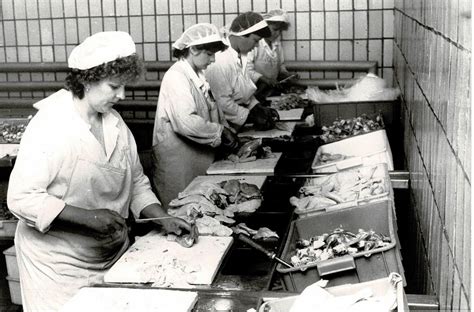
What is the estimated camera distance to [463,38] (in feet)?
6.09

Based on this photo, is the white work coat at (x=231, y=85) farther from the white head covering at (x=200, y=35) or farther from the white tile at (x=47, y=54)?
the white tile at (x=47, y=54)

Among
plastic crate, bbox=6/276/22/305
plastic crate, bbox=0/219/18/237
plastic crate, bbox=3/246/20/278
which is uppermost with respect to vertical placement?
plastic crate, bbox=0/219/18/237

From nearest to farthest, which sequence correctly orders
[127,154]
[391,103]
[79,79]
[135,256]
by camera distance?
[135,256] → [79,79] → [127,154] → [391,103]

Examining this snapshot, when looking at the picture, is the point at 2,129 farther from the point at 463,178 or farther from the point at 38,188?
the point at 463,178

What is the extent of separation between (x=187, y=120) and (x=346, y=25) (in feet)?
9.26

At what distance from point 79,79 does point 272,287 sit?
4.27 feet

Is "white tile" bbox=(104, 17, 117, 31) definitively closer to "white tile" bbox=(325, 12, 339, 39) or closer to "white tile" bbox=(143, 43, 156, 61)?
"white tile" bbox=(143, 43, 156, 61)

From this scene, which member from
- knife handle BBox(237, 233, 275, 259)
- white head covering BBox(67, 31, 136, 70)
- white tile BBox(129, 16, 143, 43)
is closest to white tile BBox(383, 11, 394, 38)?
white tile BBox(129, 16, 143, 43)

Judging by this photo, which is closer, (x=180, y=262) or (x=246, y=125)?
(x=180, y=262)

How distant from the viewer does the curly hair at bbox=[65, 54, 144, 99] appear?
10.1 feet

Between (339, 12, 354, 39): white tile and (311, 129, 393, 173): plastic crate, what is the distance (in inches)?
105

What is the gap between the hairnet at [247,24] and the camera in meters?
5.66

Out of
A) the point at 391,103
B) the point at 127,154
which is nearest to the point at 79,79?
the point at 127,154

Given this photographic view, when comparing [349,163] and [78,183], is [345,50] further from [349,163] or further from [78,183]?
[78,183]
